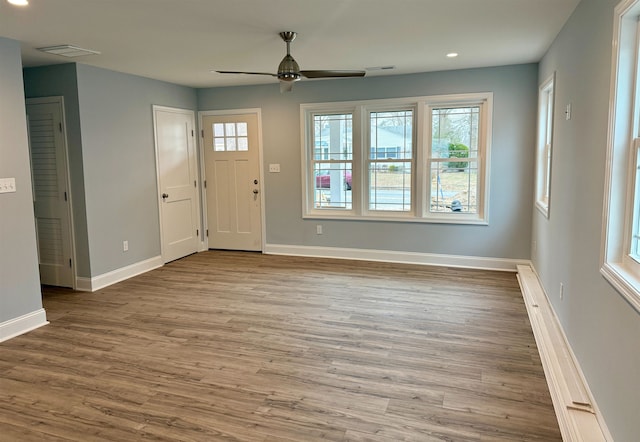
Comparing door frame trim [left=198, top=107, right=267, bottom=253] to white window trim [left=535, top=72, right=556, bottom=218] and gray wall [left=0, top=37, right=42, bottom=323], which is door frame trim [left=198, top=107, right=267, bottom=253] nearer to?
gray wall [left=0, top=37, right=42, bottom=323]

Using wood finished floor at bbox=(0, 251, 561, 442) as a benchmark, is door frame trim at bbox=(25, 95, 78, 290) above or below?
above

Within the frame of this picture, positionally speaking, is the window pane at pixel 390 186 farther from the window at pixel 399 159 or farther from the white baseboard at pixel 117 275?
the white baseboard at pixel 117 275

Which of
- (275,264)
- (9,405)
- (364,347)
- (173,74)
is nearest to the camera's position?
(9,405)

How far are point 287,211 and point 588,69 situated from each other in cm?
439

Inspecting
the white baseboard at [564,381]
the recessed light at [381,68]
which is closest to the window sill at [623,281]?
the white baseboard at [564,381]

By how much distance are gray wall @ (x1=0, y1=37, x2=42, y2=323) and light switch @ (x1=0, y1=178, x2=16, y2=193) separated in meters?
0.03

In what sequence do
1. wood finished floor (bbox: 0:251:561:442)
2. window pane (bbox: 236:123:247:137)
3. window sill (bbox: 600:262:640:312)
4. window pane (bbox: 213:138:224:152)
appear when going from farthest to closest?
window pane (bbox: 213:138:224:152)
window pane (bbox: 236:123:247:137)
wood finished floor (bbox: 0:251:561:442)
window sill (bbox: 600:262:640:312)

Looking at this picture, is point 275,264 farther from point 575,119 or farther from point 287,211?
point 575,119

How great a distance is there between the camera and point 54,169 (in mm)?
4902

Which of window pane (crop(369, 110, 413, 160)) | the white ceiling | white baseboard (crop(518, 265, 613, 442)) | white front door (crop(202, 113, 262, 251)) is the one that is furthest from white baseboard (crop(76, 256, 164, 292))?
white baseboard (crop(518, 265, 613, 442))

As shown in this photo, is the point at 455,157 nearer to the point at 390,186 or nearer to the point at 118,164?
the point at 390,186

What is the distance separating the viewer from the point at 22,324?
3.82 meters

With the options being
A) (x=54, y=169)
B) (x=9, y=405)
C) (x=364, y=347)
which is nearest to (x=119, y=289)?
(x=54, y=169)

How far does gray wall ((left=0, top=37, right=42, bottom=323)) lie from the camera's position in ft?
→ 12.0
